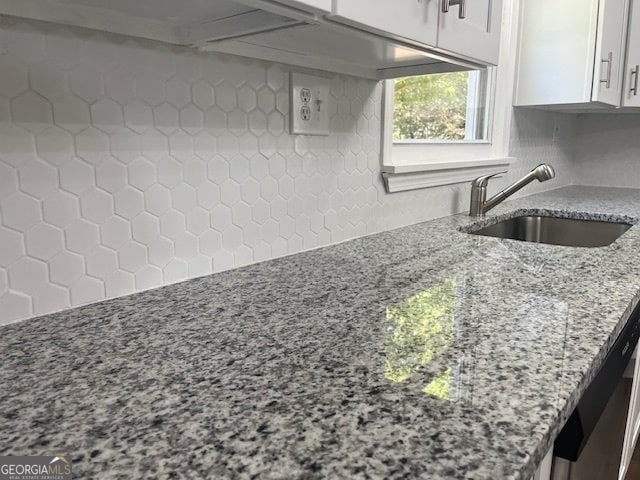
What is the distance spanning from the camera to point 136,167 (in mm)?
834

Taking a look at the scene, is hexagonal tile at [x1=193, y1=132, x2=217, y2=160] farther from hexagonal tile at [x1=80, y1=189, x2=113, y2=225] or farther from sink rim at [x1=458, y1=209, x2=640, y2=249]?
sink rim at [x1=458, y1=209, x2=640, y2=249]

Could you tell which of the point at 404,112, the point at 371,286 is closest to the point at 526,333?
the point at 371,286

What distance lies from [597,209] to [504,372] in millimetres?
1633

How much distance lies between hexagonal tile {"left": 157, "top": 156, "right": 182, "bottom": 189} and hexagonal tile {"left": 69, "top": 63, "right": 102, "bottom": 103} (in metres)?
0.15

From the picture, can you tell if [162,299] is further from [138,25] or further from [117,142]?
[138,25]

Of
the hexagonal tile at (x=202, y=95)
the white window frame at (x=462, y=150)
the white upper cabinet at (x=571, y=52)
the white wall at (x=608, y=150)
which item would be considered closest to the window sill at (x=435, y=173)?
the white window frame at (x=462, y=150)

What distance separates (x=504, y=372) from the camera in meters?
0.59

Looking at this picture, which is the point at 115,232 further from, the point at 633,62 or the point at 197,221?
the point at 633,62

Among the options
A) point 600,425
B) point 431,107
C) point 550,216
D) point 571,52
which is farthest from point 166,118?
point 571,52

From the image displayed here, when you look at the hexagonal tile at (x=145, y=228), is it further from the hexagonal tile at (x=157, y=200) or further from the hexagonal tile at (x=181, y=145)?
the hexagonal tile at (x=181, y=145)

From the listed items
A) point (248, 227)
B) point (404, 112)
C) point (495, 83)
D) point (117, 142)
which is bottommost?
point (248, 227)

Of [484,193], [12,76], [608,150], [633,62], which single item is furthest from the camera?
[608,150]

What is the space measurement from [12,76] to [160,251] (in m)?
0.35

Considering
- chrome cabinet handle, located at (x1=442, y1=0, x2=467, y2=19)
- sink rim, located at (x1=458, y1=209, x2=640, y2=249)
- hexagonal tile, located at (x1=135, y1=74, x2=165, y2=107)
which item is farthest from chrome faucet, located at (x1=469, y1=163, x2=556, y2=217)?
hexagonal tile, located at (x1=135, y1=74, x2=165, y2=107)
